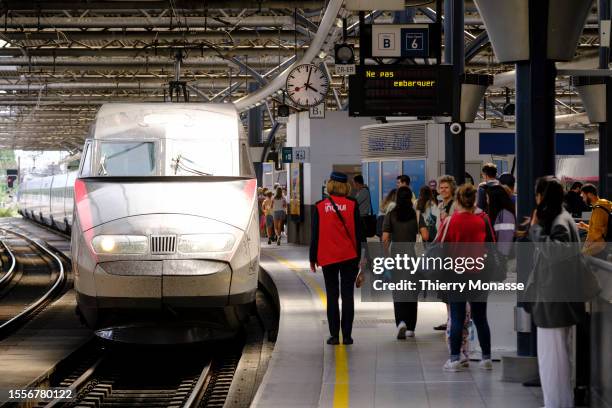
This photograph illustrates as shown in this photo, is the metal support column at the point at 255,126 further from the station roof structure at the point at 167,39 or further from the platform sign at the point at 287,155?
the platform sign at the point at 287,155

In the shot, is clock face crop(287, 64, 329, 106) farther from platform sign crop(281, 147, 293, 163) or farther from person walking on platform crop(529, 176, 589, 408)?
person walking on platform crop(529, 176, 589, 408)

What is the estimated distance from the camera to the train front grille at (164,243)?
11242mm

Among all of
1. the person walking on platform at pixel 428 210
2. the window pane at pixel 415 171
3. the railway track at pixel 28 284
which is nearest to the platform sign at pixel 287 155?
the window pane at pixel 415 171

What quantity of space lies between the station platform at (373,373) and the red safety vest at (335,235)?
2.91 ft

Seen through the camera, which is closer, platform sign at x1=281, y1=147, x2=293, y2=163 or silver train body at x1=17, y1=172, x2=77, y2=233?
platform sign at x1=281, y1=147, x2=293, y2=163

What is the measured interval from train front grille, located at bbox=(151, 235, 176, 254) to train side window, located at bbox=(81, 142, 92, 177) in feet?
6.75

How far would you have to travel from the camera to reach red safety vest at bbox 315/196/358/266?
1075 cm

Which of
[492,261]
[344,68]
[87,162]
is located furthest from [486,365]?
[344,68]

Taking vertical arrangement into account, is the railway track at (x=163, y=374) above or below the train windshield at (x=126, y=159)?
below

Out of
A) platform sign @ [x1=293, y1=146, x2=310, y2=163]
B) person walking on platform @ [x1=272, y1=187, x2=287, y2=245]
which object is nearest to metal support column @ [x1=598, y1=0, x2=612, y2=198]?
platform sign @ [x1=293, y1=146, x2=310, y2=163]

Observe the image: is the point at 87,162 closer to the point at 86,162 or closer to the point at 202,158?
the point at 86,162

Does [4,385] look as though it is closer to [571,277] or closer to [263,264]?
[571,277]

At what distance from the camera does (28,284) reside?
77.0 ft

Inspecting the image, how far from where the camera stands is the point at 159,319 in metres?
11.6
